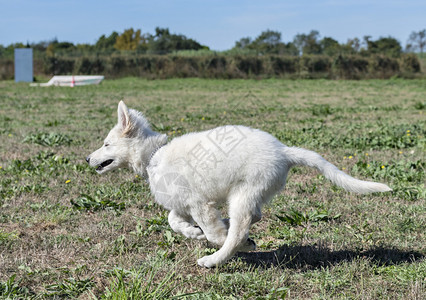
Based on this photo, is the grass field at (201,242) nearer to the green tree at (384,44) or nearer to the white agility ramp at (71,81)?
the white agility ramp at (71,81)

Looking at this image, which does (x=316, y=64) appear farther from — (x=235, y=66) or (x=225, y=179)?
(x=225, y=179)

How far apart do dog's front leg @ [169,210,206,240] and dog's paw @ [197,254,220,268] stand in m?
0.25

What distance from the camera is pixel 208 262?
353cm

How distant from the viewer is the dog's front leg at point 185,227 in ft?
12.4

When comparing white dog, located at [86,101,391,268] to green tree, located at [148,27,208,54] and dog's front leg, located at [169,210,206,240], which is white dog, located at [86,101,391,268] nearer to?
dog's front leg, located at [169,210,206,240]

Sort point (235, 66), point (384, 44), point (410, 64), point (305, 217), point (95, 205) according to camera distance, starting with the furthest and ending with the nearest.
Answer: point (384, 44)
point (410, 64)
point (235, 66)
point (95, 205)
point (305, 217)

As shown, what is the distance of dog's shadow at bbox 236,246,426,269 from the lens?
146 inches

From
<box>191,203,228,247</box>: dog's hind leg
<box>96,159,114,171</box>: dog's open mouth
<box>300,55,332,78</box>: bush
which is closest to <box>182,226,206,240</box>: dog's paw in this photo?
<box>191,203,228,247</box>: dog's hind leg

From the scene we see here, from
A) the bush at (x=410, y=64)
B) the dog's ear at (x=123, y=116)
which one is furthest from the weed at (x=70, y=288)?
the bush at (x=410, y=64)

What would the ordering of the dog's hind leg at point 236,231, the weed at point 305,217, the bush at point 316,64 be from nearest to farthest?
1. the dog's hind leg at point 236,231
2. the weed at point 305,217
3. the bush at point 316,64

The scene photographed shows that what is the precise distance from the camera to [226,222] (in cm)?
381

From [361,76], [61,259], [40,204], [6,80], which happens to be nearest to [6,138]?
[40,204]

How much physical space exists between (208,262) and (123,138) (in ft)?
4.52

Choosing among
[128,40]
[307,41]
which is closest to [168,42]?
[128,40]
